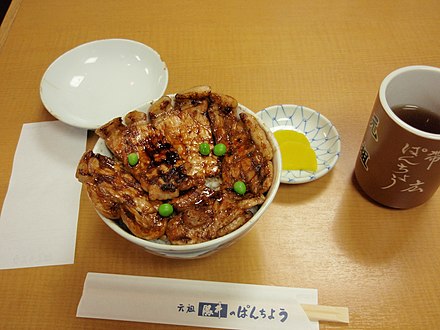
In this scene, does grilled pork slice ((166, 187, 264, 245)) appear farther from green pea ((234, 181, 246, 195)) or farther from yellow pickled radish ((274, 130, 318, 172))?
yellow pickled radish ((274, 130, 318, 172))

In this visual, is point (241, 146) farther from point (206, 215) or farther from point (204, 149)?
point (206, 215)

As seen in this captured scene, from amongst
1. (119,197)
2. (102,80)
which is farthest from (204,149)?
(102,80)

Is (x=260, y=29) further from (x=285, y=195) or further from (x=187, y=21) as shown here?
(x=285, y=195)

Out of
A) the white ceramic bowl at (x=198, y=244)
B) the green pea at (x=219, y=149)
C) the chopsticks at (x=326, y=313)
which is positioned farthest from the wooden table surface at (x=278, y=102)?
the green pea at (x=219, y=149)

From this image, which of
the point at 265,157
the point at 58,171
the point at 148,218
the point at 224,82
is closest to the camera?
the point at 148,218

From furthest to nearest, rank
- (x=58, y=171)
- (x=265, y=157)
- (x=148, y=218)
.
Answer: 1. (x=58, y=171)
2. (x=265, y=157)
3. (x=148, y=218)

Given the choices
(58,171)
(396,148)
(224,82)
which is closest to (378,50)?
(224,82)
